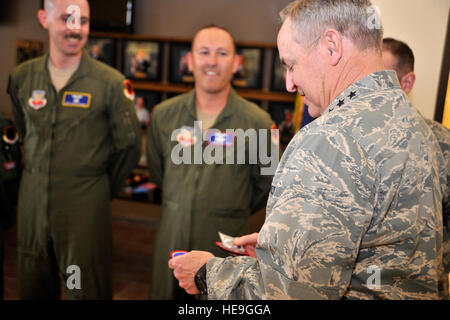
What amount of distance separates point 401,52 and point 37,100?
5.66ft

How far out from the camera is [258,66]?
4055 millimetres

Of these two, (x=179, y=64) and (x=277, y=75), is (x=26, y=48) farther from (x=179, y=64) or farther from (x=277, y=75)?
(x=277, y=75)

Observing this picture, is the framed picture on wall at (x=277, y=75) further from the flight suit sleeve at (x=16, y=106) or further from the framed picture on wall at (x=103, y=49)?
the flight suit sleeve at (x=16, y=106)

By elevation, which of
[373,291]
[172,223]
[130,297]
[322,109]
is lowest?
[130,297]

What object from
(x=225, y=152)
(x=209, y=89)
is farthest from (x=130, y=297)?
(x=209, y=89)

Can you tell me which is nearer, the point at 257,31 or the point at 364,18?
the point at 364,18

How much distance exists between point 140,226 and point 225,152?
248 centimetres

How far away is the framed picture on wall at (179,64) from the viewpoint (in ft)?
13.7

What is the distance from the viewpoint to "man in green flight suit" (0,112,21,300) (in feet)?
7.27

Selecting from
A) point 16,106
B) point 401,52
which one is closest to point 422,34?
point 401,52

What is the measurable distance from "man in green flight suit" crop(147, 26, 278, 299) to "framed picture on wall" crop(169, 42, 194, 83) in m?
1.89

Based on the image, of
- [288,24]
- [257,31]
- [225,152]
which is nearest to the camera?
[288,24]

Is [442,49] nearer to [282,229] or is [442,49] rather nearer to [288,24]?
[288,24]

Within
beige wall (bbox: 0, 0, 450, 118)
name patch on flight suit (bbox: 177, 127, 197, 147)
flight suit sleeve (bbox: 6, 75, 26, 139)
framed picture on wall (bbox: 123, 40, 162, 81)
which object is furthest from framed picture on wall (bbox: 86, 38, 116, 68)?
name patch on flight suit (bbox: 177, 127, 197, 147)
